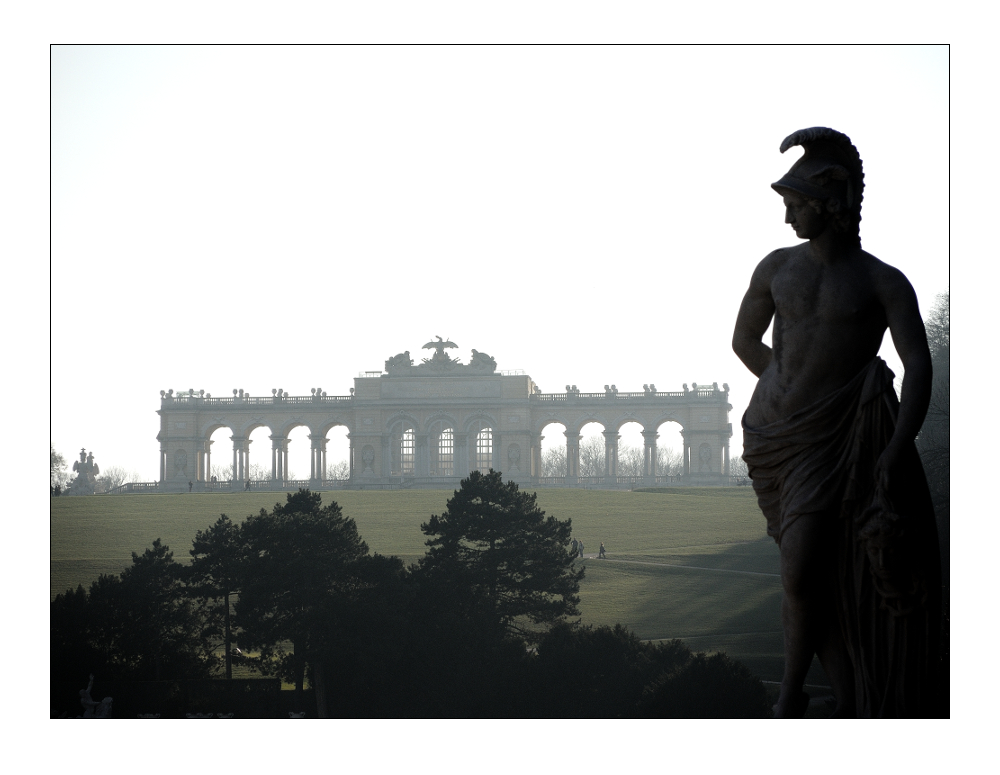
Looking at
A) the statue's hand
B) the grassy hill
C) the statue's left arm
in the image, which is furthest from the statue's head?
the grassy hill

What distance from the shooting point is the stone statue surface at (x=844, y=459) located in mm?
4414

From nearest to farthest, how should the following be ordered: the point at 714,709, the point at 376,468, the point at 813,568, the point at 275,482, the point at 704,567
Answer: the point at 813,568 → the point at 714,709 → the point at 704,567 → the point at 275,482 → the point at 376,468

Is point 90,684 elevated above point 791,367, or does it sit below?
below

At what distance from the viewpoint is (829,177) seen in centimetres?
462

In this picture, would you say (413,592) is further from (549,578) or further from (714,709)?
(714,709)

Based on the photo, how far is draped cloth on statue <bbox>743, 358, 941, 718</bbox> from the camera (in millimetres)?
4395

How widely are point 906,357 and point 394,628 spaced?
21.8 m

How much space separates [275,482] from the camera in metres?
60.2

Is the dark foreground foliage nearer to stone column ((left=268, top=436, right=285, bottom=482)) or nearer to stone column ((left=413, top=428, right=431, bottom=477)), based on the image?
stone column ((left=413, top=428, right=431, bottom=477))

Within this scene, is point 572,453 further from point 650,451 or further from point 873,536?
point 873,536

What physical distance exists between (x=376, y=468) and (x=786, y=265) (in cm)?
6382

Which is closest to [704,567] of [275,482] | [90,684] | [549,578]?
[549,578]

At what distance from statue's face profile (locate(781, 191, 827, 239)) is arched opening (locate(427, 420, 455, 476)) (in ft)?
206

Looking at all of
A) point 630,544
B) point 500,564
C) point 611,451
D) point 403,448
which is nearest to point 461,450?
point 403,448
